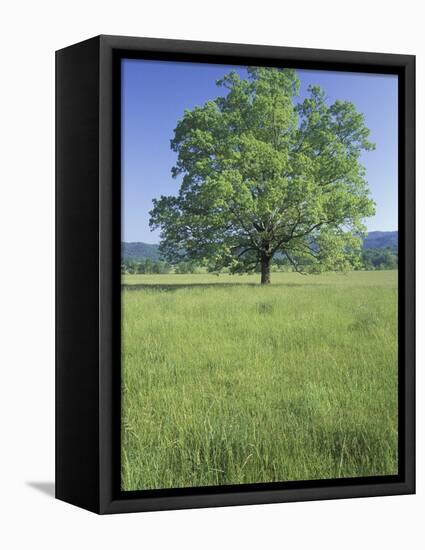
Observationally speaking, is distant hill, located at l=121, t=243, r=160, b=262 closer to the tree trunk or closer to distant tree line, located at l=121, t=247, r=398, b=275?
distant tree line, located at l=121, t=247, r=398, b=275

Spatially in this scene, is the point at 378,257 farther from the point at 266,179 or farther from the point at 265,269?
the point at 266,179

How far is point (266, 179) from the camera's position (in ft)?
34.2

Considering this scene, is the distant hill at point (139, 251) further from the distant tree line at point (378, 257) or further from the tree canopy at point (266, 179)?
the distant tree line at point (378, 257)

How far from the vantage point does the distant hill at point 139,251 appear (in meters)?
9.86

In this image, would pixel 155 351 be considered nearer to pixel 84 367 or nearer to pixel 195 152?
pixel 84 367

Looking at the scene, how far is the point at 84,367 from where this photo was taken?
9914 millimetres

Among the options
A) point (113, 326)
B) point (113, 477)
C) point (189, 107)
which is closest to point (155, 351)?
point (113, 326)

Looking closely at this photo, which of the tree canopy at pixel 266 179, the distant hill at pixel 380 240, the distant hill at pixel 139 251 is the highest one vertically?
the tree canopy at pixel 266 179

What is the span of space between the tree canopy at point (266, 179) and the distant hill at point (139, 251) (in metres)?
0.10

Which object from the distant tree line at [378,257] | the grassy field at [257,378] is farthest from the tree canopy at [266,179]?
the grassy field at [257,378]

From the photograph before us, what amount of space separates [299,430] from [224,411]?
647 millimetres

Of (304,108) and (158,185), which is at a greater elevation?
(304,108)

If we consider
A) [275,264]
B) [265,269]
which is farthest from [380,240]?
[265,269]

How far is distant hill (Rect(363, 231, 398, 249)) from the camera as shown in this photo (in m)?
10.7
